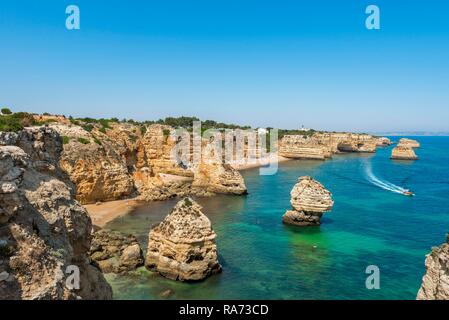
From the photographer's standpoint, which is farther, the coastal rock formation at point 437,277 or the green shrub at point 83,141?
the green shrub at point 83,141

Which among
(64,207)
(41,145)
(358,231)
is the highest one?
(41,145)

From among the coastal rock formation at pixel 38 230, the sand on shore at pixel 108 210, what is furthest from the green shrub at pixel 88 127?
the coastal rock formation at pixel 38 230

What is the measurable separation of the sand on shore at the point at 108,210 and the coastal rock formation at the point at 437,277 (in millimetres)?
31133

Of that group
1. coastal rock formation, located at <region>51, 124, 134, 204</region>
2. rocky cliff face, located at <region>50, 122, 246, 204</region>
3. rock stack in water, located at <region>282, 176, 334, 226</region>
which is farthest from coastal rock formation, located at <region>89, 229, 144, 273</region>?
rock stack in water, located at <region>282, 176, 334, 226</region>

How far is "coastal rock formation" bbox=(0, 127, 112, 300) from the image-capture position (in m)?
8.36

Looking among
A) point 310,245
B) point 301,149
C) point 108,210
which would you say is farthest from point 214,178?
point 301,149

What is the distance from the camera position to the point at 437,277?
12.2 metres

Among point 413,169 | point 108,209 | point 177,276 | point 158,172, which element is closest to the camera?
point 177,276

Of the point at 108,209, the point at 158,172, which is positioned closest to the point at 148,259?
the point at 108,209

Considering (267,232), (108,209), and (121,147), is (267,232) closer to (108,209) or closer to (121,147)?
(108,209)

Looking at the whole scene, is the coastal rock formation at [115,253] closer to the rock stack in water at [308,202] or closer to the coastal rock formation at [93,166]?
the coastal rock formation at [93,166]

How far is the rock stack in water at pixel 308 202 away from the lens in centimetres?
3750

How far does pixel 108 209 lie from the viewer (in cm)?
4353
